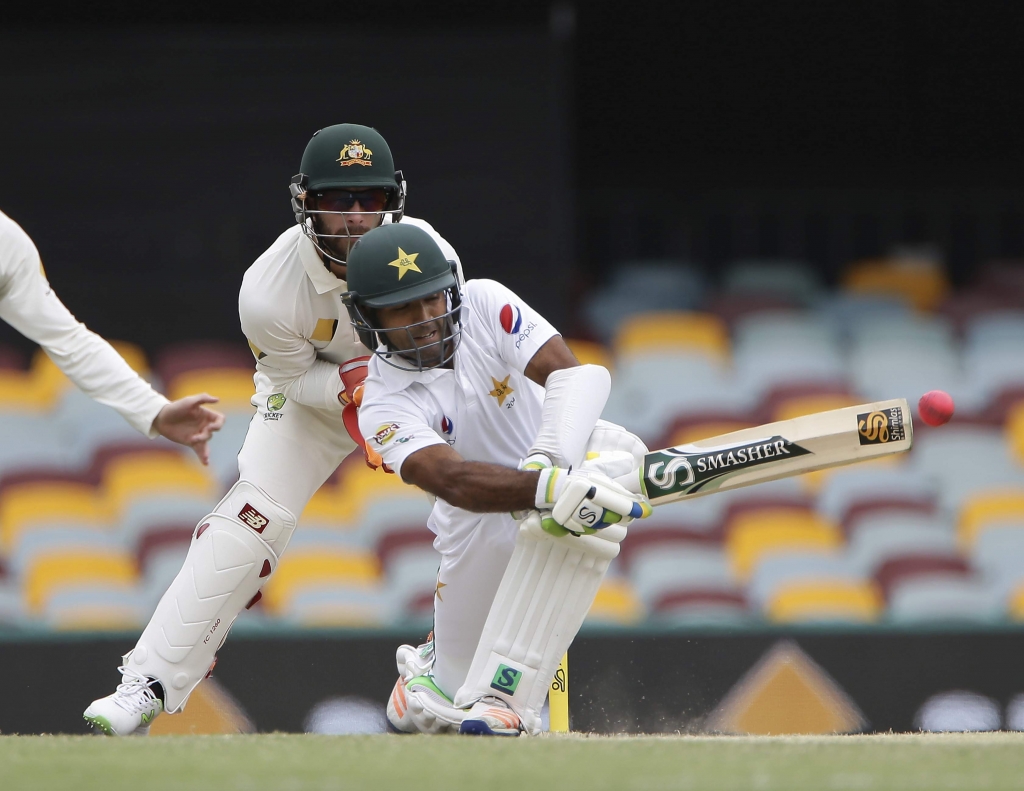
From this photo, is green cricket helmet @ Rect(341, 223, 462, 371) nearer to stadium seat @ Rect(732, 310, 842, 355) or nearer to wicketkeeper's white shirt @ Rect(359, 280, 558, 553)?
wicketkeeper's white shirt @ Rect(359, 280, 558, 553)

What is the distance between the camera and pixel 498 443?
11.4ft

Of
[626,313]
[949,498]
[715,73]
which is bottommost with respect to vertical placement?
[949,498]

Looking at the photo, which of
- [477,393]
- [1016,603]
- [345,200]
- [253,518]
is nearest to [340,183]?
[345,200]

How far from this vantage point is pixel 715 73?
725 centimetres

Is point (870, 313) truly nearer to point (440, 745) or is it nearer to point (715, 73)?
point (715, 73)

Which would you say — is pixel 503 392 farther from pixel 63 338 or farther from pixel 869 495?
pixel 869 495

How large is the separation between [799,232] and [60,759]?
5.34 m

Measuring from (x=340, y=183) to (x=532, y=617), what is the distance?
42.8 inches

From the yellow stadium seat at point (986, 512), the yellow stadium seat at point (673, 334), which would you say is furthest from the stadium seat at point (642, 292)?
the yellow stadium seat at point (986, 512)

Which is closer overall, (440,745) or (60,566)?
(440,745)

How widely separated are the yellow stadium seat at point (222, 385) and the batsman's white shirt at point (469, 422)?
9.79ft

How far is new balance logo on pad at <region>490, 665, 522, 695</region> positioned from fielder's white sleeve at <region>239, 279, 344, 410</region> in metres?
0.80

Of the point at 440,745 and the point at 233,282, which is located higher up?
the point at 440,745

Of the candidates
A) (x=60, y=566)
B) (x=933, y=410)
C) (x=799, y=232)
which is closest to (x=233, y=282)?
(x=60, y=566)
